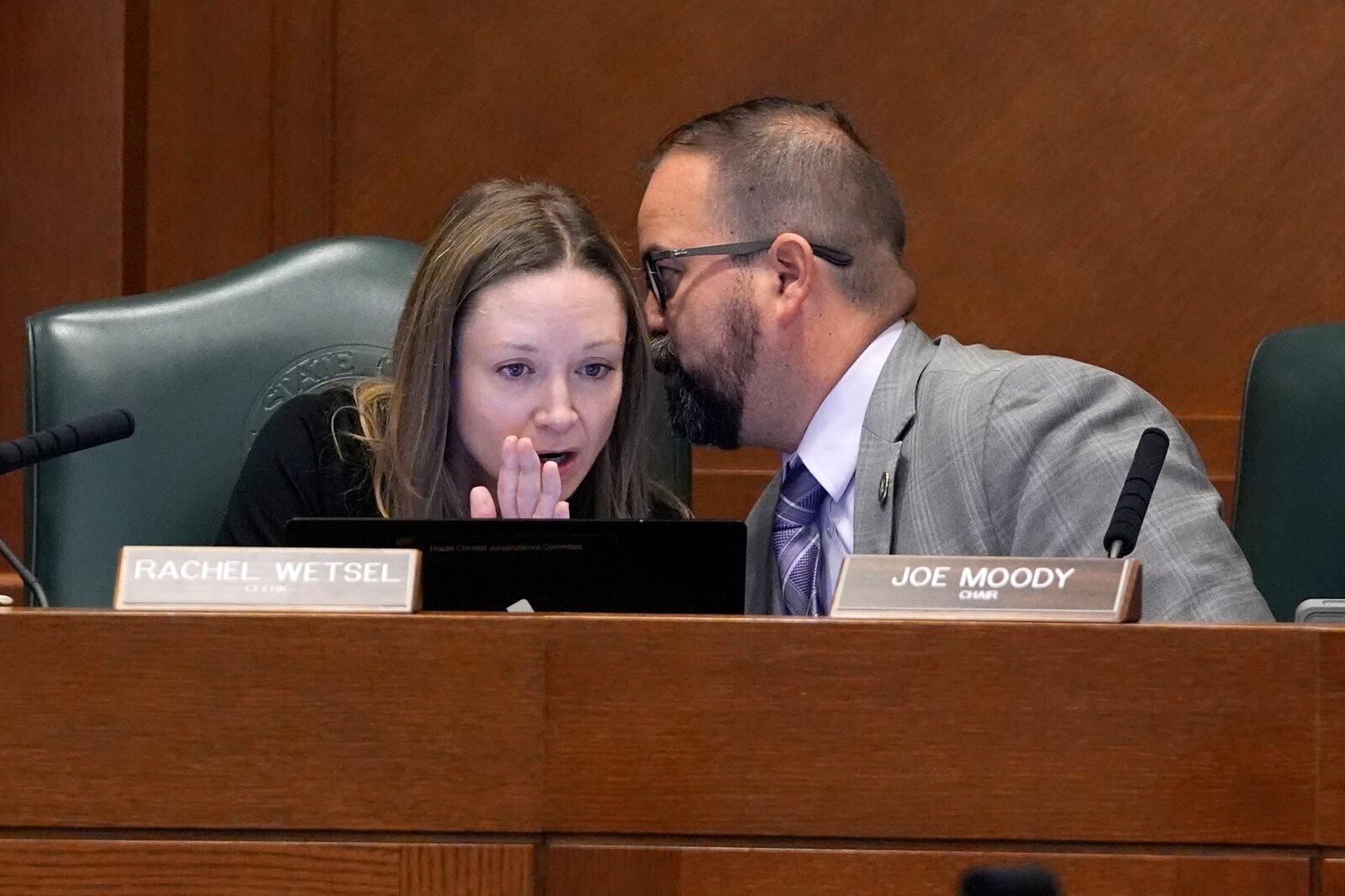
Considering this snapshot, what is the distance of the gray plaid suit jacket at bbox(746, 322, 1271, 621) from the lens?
5.32 feet

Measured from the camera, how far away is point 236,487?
6.34ft

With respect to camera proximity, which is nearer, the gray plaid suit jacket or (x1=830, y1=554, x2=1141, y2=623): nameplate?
(x1=830, y1=554, x2=1141, y2=623): nameplate

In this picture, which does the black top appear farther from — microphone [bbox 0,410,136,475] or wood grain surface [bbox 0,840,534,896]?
wood grain surface [bbox 0,840,534,896]

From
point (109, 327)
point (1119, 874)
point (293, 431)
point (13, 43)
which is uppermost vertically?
point (13, 43)

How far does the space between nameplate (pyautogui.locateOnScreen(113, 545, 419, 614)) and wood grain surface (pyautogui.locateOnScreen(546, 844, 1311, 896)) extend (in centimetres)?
18

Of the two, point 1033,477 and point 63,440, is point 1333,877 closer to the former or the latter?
point 1033,477

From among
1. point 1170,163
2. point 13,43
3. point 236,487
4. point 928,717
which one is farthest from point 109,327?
point 1170,163

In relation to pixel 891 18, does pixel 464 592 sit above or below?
below

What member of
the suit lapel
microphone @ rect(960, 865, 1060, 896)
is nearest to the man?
the suit lapel

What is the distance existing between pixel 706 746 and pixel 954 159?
5.89ft

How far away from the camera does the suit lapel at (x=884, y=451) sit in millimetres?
1798

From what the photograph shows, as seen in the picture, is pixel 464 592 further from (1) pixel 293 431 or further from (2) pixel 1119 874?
(1) pixel 293 431

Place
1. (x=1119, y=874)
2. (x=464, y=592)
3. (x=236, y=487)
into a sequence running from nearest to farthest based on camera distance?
(x=1119, y=874) → (x=464, y=592) → (x=236, y=487)

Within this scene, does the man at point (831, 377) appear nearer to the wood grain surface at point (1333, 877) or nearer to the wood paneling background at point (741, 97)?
the wood paneling background at point (741, 97)
